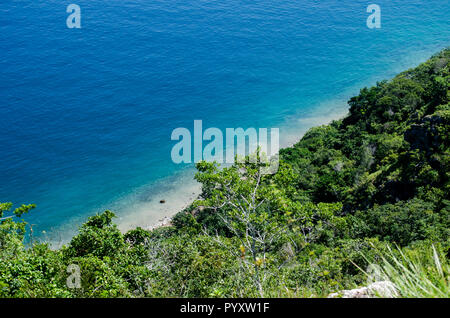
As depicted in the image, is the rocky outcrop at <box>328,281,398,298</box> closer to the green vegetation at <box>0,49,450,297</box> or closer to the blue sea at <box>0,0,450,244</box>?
the green vegetation at <box>0,49,450,297</box>

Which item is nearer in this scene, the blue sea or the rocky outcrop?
the rocky outcrop

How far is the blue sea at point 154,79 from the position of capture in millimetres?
42969

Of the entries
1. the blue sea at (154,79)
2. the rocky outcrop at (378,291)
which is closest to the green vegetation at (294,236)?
the rocky outcrop at (378,291)

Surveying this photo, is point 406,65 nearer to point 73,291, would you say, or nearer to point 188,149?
point 188,149

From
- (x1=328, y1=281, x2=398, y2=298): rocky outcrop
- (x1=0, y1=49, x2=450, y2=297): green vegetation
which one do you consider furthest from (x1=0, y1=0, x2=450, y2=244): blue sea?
(x1=328, y1=281, x2=398, y2=298): rocky outcrop

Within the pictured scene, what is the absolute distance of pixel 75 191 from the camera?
42.2m

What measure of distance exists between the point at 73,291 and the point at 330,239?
16.8 meters

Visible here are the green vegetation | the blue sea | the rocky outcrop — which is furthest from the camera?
the blue sea

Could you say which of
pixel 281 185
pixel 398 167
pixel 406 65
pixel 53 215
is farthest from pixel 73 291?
pixel 406 65

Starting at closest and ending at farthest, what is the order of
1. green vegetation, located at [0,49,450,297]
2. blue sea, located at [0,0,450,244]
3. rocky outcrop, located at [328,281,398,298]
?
rocky outcrop, located at [328,281,398,298] < green vegetation, located at [0,49,450,297] < blue sea, located at [0,0,450,244]

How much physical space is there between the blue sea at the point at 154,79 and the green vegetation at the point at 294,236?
43.8 ft

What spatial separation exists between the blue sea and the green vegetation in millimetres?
13359

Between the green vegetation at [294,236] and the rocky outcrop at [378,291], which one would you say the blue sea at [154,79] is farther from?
the rocky outcrop at [378,291]

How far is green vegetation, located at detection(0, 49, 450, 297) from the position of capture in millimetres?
13227
